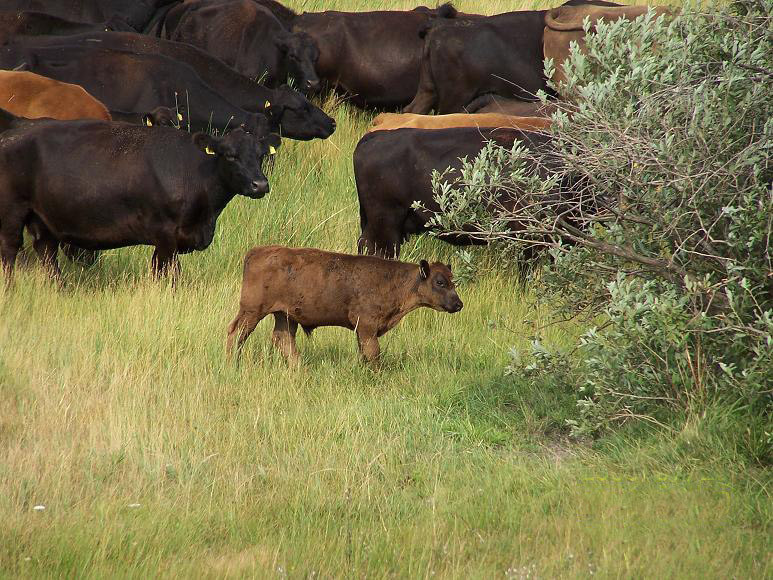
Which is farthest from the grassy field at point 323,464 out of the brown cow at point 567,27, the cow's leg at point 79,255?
the brown cow at point 567,27

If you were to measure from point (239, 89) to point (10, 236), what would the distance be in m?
4.29

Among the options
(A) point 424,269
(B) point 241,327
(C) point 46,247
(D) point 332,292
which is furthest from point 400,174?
(C) point 46,247

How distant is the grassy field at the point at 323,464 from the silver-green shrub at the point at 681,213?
351 mm

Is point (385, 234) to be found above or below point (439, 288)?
below

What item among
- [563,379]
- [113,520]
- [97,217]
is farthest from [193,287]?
[113,520]

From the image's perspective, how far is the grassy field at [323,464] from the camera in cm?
534

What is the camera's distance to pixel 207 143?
991 centimetres

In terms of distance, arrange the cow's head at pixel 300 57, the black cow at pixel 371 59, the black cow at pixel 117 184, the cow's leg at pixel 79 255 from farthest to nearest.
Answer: the black cow at pixel 371 59, the cow's head at pixel 300 57, the cow's leg at pixel 79 255, the black cow at pixel 117 184

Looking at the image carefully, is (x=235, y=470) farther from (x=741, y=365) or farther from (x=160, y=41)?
(x=160, y=41)

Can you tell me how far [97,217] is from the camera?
980cm

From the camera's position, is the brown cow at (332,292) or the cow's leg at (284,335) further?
the cow's leg at (284,335)

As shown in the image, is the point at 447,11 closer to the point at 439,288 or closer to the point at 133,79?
the point at 133,79

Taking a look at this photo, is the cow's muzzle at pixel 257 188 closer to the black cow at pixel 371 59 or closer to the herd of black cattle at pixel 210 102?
the herd of black cattle at pixel 210 102

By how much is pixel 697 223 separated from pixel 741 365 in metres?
0.88
